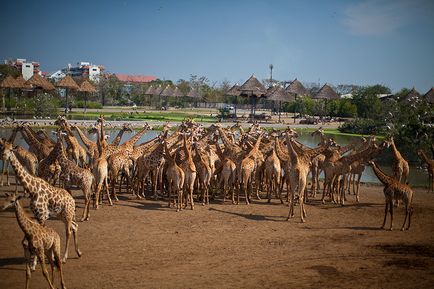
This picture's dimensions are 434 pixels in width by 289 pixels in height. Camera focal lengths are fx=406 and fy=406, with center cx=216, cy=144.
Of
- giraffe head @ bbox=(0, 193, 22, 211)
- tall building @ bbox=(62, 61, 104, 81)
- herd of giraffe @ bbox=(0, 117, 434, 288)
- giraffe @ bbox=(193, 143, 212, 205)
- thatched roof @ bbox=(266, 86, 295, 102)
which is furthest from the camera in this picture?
tall building @ bbox=(62, 61, 104, 81)

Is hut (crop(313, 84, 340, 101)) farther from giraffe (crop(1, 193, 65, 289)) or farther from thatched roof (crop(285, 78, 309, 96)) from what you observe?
giraffe (crop(1, 193, 65, 289))

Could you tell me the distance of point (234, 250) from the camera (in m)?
9.98

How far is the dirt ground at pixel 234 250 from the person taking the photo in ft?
26.9

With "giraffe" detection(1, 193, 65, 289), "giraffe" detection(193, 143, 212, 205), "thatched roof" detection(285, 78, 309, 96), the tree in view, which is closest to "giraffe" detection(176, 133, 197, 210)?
"giraffe" detection(193, 143, 212, 205)

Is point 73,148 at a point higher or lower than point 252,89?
lower

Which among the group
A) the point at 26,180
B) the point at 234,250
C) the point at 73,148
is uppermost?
the point at 73,148

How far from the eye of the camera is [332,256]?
31.9 ft

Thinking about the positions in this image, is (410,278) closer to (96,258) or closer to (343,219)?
(343,219)

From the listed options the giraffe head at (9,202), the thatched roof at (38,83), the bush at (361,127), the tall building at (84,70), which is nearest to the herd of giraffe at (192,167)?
the giraffe head at (9,202)

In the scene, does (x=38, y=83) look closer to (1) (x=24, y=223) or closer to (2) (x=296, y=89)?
(2) (x=296, y=89)

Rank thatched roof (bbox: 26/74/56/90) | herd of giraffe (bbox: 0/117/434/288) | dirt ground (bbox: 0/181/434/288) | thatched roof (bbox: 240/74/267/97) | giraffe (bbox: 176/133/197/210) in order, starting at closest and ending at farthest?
1. dirt ground (bbox: 0/181/434/288)
2. herd of giraffe (bbox: 0/117/434/288)
3. giraffe (bbox: 176/133/197/210)
4. thatched roof (bbox: 26/74/56/90)
5. thatched roof (bbox: 240/74/267/97)

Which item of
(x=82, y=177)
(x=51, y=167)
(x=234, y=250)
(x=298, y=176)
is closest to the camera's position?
(x=234, y=250)

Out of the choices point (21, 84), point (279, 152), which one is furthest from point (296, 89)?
point (279, 152)

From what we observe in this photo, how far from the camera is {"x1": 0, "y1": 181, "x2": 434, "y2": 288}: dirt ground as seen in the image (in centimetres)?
821
